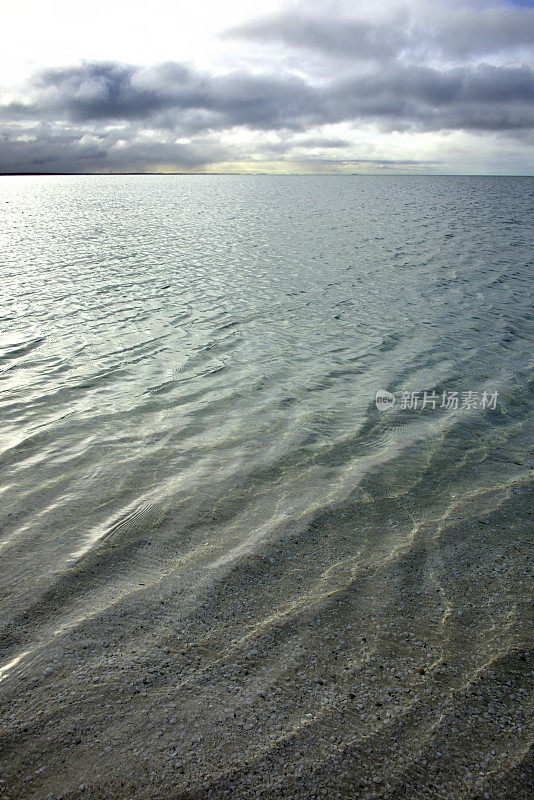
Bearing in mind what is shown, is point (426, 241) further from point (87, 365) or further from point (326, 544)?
point (326, 544)

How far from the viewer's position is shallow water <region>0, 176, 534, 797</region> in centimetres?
380

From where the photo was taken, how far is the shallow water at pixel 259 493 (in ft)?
12.5

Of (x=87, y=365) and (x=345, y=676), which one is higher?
(x=87, y=365)

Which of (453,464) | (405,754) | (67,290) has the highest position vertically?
(67,290)

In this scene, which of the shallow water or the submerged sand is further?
the shallow water

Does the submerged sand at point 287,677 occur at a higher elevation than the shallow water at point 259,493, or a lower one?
lower

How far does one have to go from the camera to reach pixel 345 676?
3.53 meters

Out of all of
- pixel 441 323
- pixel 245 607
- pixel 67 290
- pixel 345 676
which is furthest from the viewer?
pixel 67 290

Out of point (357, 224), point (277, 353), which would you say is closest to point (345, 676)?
point (277, 353)

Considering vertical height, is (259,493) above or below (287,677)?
above

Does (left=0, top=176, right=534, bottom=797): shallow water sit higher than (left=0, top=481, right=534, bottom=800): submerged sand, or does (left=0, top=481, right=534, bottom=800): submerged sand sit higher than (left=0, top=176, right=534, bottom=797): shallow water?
(left=0, top=176, right=534, bottom=797): shallow water

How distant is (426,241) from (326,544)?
27292 mm

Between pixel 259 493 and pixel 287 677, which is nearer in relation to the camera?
pixel 287 677

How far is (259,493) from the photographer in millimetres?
5824
